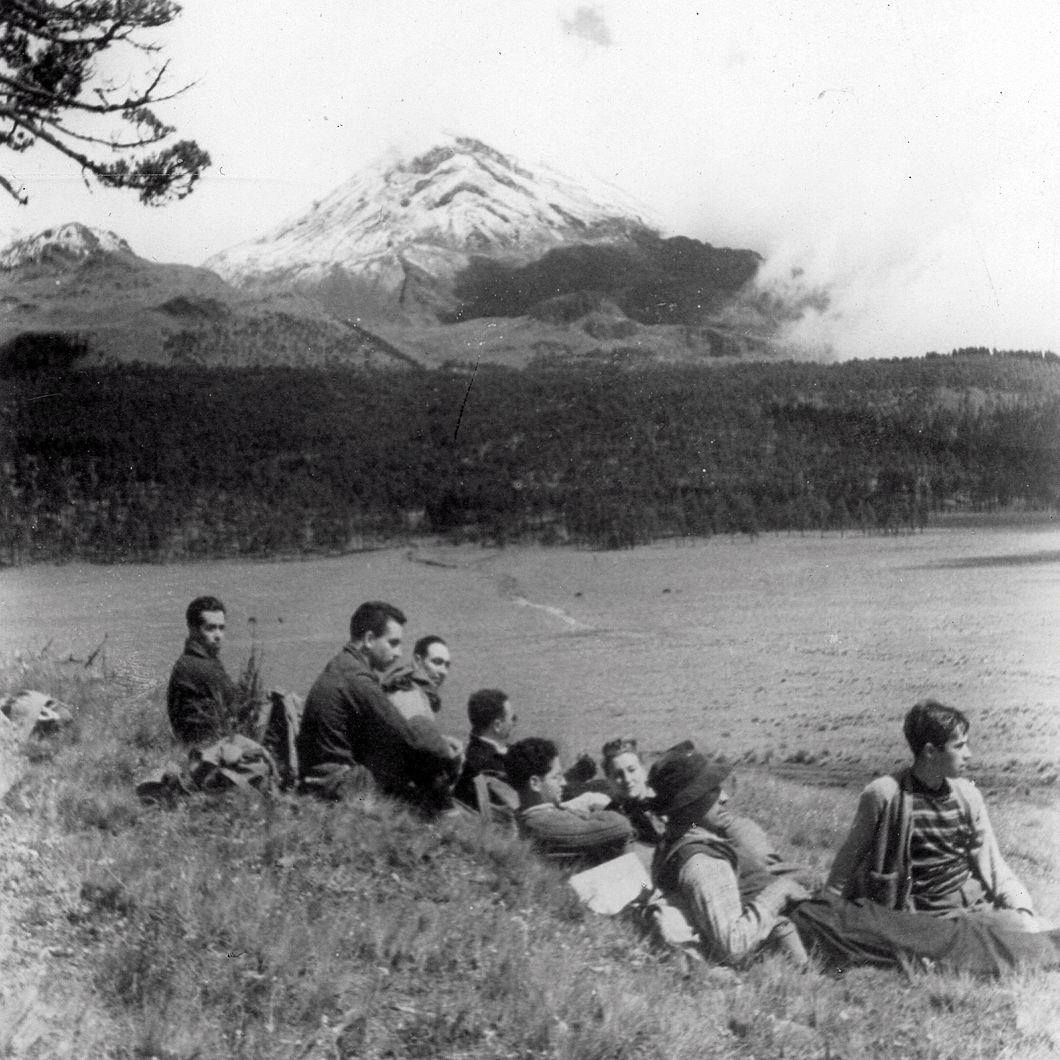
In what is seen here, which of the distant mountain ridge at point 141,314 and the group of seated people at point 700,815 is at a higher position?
the distant mountain ridge at point 141,314

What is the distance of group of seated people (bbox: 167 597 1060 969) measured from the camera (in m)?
4.34

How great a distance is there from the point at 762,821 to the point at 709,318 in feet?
7.36

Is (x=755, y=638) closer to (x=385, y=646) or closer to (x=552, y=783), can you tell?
(x=552, y=783)

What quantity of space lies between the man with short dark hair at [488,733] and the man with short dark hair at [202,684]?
116 cm

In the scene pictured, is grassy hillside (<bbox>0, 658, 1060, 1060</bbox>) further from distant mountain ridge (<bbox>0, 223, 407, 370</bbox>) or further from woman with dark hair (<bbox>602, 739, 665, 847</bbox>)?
distant mountain ridge (<bbox>0, 223, 407, 370</bbox>)

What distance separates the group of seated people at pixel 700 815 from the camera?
14.3 feet

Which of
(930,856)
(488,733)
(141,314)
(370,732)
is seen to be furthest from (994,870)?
(141,314)

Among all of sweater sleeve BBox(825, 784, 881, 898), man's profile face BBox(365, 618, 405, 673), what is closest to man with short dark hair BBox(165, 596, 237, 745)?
man's profile face BBox(365, 618, 405, 673)

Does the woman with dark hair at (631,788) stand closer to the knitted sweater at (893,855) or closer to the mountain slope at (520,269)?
the knitted sweater at (893,855)

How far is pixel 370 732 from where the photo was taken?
4.86 m

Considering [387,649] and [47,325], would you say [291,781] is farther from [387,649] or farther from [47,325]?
[47,325]

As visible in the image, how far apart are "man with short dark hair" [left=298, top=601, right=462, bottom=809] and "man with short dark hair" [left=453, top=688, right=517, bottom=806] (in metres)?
0.06

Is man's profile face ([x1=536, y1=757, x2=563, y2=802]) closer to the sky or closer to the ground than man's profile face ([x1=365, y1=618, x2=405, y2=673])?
closer to the ground

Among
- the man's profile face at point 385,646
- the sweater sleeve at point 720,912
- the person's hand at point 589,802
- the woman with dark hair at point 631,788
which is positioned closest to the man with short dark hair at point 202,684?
the man's profile face at point 385,646
